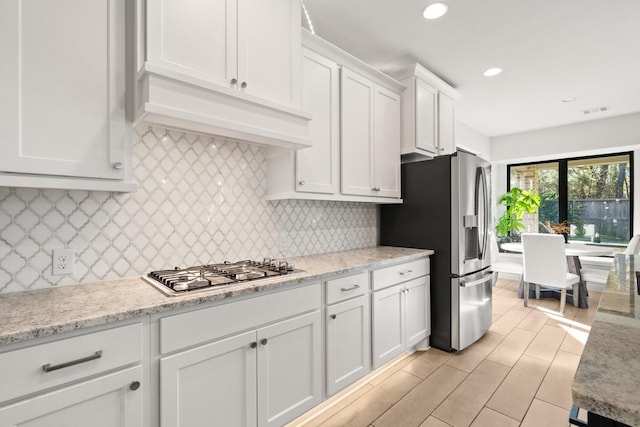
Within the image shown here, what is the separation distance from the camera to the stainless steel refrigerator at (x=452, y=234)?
2.75 meters

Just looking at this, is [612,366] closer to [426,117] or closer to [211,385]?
[211,385]

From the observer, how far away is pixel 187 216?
189 centimetres

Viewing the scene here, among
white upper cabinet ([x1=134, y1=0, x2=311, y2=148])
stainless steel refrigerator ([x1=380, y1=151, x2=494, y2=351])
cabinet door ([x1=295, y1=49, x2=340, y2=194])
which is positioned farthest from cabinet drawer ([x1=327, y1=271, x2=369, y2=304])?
stainless steel refrigerator ([x1=380, y1=151, x2=494, y2=351])

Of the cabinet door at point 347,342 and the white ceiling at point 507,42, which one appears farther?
the white ceiling at point 507,42

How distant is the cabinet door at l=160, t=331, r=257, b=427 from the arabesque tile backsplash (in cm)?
65

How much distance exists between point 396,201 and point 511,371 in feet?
5.41

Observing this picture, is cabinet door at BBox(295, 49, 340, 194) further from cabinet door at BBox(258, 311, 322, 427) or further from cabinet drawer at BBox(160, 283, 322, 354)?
cabinet door at BBox(258, 311, 322, 427)

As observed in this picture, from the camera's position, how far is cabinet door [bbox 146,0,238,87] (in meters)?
1.42

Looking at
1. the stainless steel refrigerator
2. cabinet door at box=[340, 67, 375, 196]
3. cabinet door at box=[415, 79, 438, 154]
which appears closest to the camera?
cabinet door at box=[340, 67, 375, 196]

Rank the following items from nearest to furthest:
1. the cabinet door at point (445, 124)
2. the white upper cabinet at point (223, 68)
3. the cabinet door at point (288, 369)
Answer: the white upper cabinet at point (223, 68) → the cabinet door at point (288, 369) → the cabinet door at point (445, 124)

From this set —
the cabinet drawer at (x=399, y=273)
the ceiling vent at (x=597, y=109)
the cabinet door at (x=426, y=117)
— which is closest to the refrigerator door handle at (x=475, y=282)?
the cabinet drawer at (x=399, y=273)

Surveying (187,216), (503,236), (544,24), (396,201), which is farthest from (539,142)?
(187,216)

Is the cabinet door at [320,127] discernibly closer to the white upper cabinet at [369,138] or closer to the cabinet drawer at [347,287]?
the white upper cabinet at [369,138]

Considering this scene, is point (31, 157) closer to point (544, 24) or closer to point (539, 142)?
point (544, 24)
